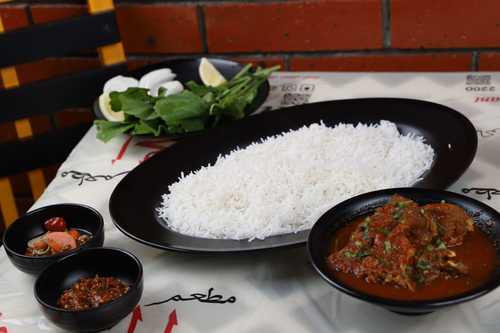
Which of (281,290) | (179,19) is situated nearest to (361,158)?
(281,290)

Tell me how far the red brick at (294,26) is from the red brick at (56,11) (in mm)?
425

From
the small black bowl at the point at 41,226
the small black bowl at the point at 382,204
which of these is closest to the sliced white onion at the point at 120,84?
the small black bowl at the point at 41,226

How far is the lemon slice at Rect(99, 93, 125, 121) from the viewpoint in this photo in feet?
5.50

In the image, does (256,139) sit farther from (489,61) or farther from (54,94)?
(489,61)

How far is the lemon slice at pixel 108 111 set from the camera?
168cm

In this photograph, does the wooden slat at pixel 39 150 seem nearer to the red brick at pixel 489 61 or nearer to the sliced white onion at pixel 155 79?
the sliced white onion at pixel 155 79

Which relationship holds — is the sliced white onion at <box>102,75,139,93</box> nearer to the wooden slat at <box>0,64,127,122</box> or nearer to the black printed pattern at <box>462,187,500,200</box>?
the wooden slat at <box>0,64,127,122</box>

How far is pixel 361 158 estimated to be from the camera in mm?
1285

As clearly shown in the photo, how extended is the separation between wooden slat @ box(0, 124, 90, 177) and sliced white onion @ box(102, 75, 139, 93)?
0.26m

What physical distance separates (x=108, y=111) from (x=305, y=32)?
73 centimetres

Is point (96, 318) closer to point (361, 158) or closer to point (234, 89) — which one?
point (361, 158)

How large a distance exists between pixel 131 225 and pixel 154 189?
0.51 feet

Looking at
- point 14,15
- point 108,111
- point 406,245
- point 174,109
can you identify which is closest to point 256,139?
point 174,109

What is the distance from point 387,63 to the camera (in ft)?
6.88
